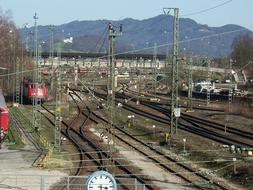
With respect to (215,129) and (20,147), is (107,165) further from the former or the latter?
(215,129)

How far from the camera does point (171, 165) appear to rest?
29.5 m

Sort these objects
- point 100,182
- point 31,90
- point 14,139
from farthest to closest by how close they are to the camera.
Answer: point 31,90 < point 14,139 < point 100,182

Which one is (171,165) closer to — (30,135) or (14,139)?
(14,139)

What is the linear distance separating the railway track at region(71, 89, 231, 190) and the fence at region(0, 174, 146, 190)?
7.93 feet

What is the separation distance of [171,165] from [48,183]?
6.95 metres

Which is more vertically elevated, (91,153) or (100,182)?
(100,182)

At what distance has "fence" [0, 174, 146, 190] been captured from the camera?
23.8 meters

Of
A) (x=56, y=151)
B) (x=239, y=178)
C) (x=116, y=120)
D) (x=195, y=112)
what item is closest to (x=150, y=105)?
(x=195, y=112)

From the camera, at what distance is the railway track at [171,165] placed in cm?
2495

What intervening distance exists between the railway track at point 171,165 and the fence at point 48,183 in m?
2.42

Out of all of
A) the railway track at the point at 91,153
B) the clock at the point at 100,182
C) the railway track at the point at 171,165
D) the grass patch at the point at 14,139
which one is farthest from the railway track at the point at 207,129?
the clock at the point at 100,182

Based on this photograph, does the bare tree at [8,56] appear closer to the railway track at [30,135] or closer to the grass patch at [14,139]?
the railway track at [30,135]

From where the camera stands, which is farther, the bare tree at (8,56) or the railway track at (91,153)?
the bare tree at (8,56)

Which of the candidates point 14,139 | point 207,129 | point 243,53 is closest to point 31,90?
point 207,129
